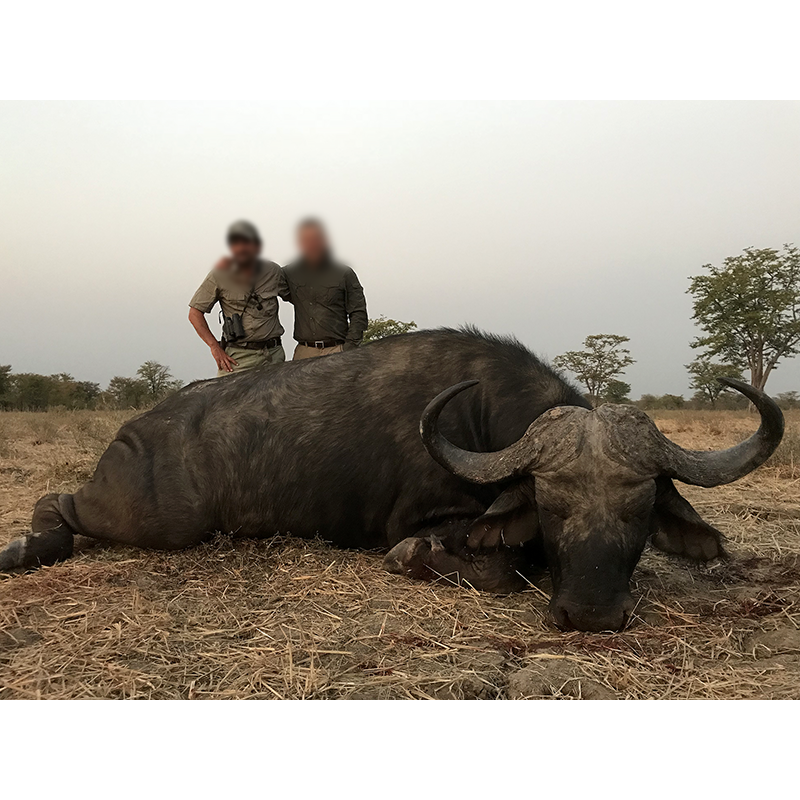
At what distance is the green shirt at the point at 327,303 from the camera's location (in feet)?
19.6

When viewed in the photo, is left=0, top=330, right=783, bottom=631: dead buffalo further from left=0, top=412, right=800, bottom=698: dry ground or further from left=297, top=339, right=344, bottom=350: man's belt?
left=297, top=339, right=344, bottom=350: man's belt

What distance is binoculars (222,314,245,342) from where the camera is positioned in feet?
19.4

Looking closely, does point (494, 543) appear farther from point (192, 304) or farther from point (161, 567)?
point (192, 304)

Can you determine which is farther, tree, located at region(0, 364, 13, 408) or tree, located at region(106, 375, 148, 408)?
tree, located at region(0, 364, 13, 408)

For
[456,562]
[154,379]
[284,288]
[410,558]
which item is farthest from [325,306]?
[154,379]

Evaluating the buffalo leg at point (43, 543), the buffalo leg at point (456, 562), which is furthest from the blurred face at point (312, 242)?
the buffalo leg at point (43, 543)

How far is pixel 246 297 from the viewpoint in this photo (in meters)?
5.86

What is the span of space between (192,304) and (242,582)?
121 inches

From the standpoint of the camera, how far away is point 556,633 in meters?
2.93

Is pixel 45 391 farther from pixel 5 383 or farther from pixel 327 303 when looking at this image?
pixel 327 303

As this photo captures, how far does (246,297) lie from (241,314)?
163mm

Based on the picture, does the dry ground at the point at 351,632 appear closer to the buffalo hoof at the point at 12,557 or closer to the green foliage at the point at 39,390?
the buffalo hoof at the point at 12,557

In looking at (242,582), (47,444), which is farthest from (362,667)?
(47,444)

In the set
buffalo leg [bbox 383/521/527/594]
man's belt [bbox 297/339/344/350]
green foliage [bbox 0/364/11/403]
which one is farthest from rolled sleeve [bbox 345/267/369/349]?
green foliage [bbox 0/364/11/403]
